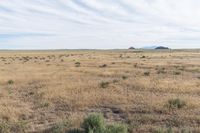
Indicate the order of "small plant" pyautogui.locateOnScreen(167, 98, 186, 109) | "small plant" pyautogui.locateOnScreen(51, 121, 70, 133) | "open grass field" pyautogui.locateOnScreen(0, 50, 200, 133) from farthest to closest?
"small plant" pyautogui.locateOnScreen(167, 98, 186, 109) → "open grass field" pyautogui.locateOnScreen(0, 50, 200, 133) → "small plant" pyautogui.locateOnScreen(51, 121, 70, 133)

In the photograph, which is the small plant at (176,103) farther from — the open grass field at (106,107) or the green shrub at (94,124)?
the green shrub at (94,124)

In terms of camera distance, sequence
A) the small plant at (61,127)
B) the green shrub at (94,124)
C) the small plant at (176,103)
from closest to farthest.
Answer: the green shrub at (94,124) → the small plant at (61,127) → the small plant at (176,103)

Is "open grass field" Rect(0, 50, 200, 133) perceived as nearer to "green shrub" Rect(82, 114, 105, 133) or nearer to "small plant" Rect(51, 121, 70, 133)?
"small plant" Rect(51, 121, 70, 133)

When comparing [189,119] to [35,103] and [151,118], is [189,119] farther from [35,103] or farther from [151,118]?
[35,103]

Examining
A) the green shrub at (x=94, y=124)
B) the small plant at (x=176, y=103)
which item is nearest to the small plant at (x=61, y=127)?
the green shrub at (x=94, y=124)

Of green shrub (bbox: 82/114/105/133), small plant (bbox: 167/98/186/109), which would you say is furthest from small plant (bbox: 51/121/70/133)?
small plant (bbox: 167/98/186/109)

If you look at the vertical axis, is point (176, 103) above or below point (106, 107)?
above

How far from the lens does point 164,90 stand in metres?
21.2

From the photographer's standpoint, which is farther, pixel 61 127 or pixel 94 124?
pixel 61 127

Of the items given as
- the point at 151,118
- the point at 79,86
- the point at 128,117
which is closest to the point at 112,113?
the point at 128,117

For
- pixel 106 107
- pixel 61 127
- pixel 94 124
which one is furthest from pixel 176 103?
pixel 61 127

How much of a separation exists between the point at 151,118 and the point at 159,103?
2.85m

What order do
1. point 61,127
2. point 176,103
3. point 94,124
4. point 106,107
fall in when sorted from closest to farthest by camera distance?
point 94,124 → point 61,127 → point 176,103 → point 106,107

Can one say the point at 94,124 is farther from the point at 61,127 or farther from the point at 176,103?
the point at 176,103
